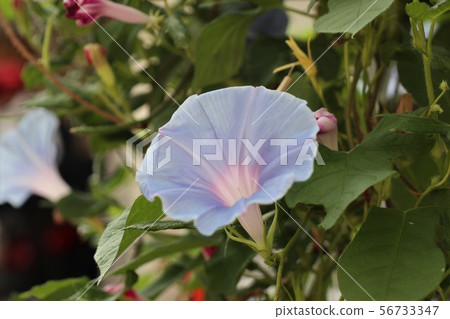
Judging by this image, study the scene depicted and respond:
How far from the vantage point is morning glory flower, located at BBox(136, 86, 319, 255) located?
365 mm

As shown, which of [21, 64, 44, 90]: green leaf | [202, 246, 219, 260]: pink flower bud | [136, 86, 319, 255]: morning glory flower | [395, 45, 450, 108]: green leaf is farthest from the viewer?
[21, 64, 44, 90]: green leaf

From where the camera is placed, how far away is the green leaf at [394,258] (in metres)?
0.39

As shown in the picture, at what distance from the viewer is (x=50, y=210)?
1783 mm

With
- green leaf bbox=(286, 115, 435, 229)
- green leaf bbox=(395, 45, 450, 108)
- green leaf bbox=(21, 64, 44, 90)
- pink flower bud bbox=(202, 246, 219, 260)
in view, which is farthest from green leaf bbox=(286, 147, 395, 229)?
green leaf bbox=(21, 64, 44, 90)

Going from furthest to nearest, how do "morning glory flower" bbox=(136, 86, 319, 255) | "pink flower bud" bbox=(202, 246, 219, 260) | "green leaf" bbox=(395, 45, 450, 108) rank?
"pink flower bud" bbox=(202, 246, 219, 260) < "green leaf" bbox=(395, 45, 450, 108) < "morning glory flower" bbox=(136, 86, 319, 255)

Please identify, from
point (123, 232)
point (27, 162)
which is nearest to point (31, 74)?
point (27, 162)

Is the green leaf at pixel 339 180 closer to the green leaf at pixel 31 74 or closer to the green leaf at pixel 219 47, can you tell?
the green leaf at pixel 219 47

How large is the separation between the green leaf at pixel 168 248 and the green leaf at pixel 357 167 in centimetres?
21

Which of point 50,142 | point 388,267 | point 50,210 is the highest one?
point 388,267

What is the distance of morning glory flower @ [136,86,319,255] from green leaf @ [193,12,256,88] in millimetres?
185

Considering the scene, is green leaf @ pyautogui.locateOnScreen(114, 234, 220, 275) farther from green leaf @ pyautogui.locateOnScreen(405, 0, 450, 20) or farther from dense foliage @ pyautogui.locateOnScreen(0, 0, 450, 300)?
green leaf @ pyautogui.locateOnScreen(405, 0, 450, 20)
